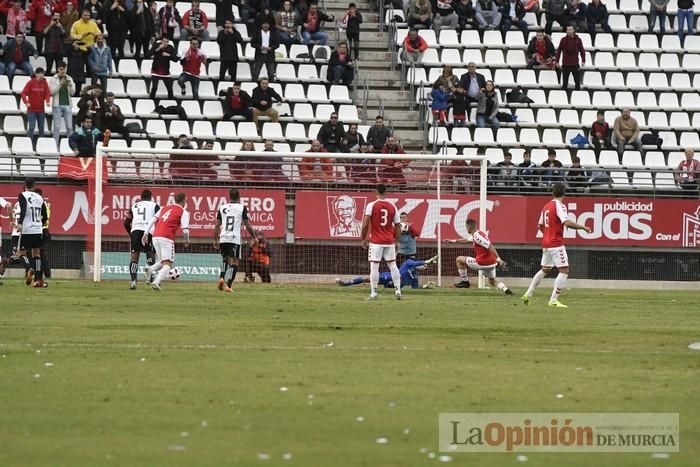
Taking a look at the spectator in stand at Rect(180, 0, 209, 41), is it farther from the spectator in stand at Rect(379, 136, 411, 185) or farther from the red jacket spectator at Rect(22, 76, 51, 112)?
the spectator in stand at Rect(379, 136, 411, 185)

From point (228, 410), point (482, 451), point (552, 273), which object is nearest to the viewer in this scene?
point (482, 451)

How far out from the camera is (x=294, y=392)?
39.4 feet

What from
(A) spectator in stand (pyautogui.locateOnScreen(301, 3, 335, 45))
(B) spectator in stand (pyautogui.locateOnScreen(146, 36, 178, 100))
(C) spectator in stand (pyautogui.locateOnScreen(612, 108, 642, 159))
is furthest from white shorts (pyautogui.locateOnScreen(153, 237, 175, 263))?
(C) spectator in stand (pyautogui.locateOnScreen(612, 108, 642, 159))

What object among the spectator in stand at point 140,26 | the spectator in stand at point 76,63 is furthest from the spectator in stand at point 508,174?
the spectator in stand at point 76,63

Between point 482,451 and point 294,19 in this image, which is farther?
point 294,19

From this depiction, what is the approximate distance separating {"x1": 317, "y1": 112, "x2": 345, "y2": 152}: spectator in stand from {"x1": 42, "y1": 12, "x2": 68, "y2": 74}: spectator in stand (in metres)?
7.55

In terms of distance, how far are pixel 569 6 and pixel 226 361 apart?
93.7 feet

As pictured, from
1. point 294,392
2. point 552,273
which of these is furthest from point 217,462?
point 552,273

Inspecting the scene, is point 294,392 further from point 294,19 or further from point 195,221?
point 294,19

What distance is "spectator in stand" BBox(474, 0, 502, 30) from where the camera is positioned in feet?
131

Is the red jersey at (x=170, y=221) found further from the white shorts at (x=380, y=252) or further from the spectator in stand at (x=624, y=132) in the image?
the spectator in stand at (x=624, y=132)

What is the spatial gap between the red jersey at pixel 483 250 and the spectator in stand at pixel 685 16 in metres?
15.3

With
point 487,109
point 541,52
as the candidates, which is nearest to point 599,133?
point 487,109

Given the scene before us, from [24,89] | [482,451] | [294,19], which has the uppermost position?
[294,19]
